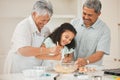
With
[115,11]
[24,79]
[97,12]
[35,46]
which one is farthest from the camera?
[115,11]

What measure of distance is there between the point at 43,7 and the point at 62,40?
298mm

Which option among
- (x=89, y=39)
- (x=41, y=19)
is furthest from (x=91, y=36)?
(x=41, y=19)

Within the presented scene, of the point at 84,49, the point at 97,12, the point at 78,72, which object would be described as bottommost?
the point at 78,72

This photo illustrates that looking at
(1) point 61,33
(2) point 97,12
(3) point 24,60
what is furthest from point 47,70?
(2) point 97,12

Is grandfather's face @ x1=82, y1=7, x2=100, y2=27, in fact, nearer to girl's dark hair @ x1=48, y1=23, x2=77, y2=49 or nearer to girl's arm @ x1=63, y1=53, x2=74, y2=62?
girl's dark hair @ x1=48, y1=23, x2=77, y2=49

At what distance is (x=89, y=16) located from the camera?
197 centimetres

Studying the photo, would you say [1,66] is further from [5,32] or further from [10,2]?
[10,2]

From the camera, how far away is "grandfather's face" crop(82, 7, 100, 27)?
6.38 ft

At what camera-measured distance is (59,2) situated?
6.07 ft

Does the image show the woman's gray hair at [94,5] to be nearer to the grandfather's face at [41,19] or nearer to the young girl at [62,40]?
the young girl at [62,40]

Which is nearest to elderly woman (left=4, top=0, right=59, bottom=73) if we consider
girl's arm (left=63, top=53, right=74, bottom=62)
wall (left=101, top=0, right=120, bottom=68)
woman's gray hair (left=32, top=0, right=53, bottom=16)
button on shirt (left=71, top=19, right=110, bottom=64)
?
woman's gray hair (left=32, top=0, right=53, bottom=16)

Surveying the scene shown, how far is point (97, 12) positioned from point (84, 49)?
33 centimetres

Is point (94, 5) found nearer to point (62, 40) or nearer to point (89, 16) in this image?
point (89, 16)

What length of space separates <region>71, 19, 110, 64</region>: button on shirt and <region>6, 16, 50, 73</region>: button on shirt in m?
0.31
